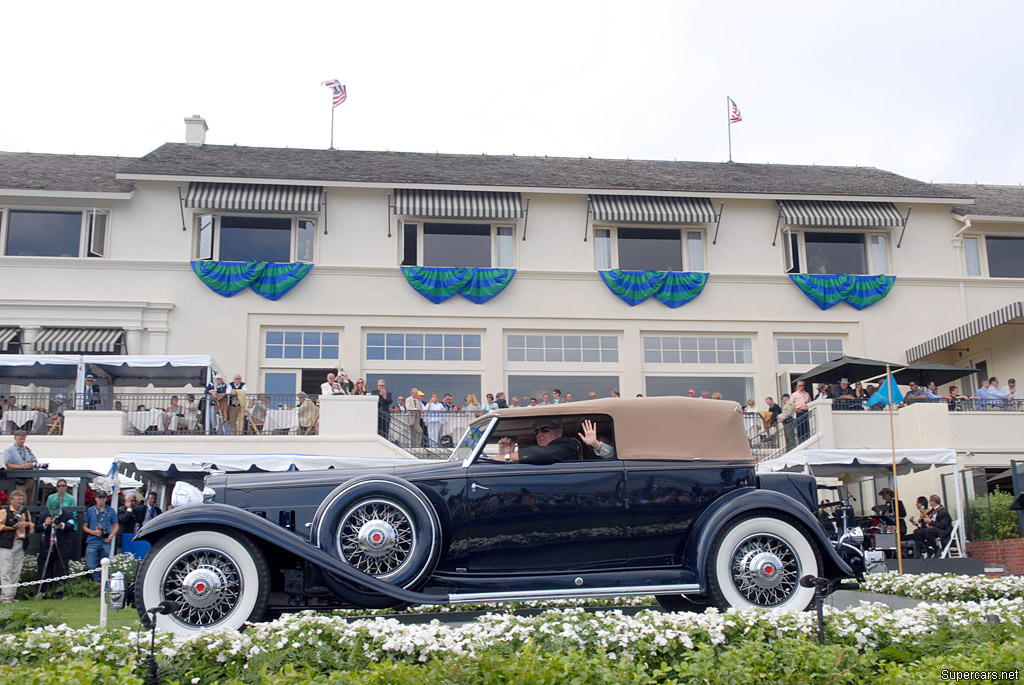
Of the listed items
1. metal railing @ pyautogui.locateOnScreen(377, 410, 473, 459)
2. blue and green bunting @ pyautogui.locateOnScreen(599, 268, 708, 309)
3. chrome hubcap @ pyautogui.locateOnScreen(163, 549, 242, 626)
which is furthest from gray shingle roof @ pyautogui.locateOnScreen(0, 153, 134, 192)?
chrome hubcap @ pyautogui.locateOnScreen(163, 549, 242, 626)

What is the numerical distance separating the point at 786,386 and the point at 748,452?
19371 mm

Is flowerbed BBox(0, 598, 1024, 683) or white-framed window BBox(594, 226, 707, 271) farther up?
white-framed window BBox(594, 226, 707, 271)

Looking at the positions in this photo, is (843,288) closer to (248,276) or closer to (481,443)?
(248,276)

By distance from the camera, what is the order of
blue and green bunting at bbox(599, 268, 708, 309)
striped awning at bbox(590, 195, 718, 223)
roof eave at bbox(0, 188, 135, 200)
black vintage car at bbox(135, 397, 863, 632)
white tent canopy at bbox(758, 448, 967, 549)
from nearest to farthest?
black vintage car at bbox(135, 397, 863, 632)
white tent canopy at bbox(758, 448, 967, 549)
roof eave at bbox(0, 188, 135, 200)
blue and green bunting at bbox(599, 268, 708, 309)
striped awning at bbox(590, 195, 718, 223)

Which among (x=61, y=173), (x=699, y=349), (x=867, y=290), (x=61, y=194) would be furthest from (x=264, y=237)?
(x=867, y=290)

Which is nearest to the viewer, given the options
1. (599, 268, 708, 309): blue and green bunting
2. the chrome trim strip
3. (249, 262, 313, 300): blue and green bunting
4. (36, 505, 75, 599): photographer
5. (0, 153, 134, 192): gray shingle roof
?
the chrome trim strip

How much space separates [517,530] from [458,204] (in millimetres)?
20313

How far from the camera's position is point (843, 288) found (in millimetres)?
27750

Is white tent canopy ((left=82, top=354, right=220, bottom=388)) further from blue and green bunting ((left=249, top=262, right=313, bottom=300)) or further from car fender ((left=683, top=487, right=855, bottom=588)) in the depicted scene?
car fender ((left=683, top=487, right=855, bottom=588))

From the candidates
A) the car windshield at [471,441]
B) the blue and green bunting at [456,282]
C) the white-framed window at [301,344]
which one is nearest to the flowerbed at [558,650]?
the car windshield at [471,441]

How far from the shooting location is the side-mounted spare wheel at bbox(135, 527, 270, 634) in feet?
23.7

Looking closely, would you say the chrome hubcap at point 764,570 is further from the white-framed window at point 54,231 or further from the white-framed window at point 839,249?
the white-framed window at point 54,231

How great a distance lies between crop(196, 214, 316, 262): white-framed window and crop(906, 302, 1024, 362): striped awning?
17.9 metres

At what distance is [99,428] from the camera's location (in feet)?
68.6
